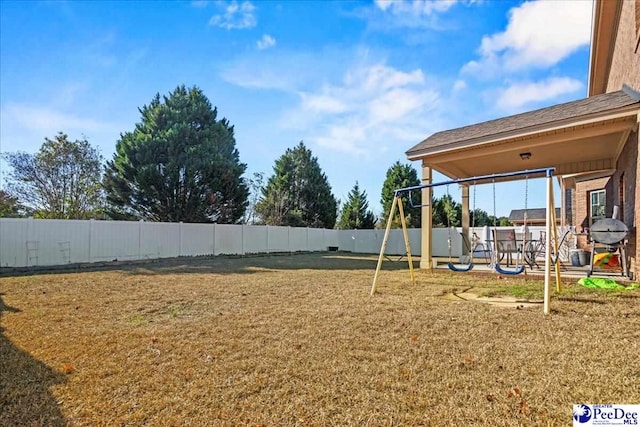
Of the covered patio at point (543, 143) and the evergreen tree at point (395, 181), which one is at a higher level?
the evergreen tree at point (395, 181)

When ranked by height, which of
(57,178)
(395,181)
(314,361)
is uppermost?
(395,181)

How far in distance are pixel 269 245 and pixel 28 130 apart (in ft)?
37.9

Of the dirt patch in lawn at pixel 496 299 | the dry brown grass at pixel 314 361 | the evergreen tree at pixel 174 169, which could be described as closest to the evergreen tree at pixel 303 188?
the evergreen tree at pixel 174 169

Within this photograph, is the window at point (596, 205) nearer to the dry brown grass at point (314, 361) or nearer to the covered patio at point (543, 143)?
the covered patio at point (543, 143)

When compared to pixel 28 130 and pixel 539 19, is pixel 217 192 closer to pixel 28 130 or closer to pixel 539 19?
pixel 28 130

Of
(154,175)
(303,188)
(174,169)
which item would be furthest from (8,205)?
(303,188)

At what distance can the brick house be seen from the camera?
619 cm

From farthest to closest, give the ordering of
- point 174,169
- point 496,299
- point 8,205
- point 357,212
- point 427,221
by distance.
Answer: point 357,212 → point 174,169 → point 8,205 → point 427,221 → point 496,299

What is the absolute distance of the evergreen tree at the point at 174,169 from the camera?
17.4m

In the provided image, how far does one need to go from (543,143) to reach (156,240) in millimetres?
13325

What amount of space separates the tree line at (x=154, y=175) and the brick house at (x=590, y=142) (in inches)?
240

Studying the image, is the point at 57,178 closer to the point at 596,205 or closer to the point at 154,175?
the point at 154,175

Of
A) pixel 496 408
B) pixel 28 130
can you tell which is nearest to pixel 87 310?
pixel 496 408

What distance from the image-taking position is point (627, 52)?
7172 millimetres
